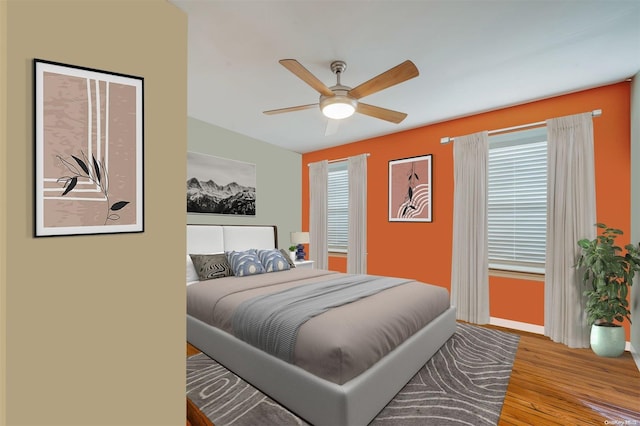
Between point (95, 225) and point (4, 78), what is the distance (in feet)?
1.57

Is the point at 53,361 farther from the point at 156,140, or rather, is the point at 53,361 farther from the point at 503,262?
the point at 503,262

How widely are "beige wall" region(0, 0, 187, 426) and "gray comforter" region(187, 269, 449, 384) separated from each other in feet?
2.78

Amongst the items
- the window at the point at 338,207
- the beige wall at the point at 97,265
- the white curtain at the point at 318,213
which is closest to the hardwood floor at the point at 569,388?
the beige wall at the point at 97,265

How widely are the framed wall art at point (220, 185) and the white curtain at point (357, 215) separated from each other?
5.20 feet

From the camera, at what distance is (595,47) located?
2.38 m

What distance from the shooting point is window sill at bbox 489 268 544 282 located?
3496 millimetres


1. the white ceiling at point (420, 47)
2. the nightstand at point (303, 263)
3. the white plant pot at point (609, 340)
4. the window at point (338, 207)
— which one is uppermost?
the white ceiling at point (420, 47)

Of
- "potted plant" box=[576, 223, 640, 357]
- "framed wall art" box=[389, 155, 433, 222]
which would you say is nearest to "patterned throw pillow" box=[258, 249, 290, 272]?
"framed wall art" box=[389, 155, 433, 222]

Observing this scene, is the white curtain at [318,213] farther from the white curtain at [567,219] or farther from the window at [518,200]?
the white curtain at [567,219]

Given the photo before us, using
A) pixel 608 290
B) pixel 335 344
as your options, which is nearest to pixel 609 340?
pixel 608 290

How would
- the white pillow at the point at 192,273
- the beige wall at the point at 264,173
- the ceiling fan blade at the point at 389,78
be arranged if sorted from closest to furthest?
the ceiling fan blade at the point at 389,78 < the white pillow at the point at 192,273 < the beige wall at the point at 264,173

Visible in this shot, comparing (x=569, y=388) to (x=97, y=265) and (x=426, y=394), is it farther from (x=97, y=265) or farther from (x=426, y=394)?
(x=97, y=265)

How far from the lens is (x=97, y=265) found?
41.0 inches

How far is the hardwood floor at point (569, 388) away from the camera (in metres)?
1.97
